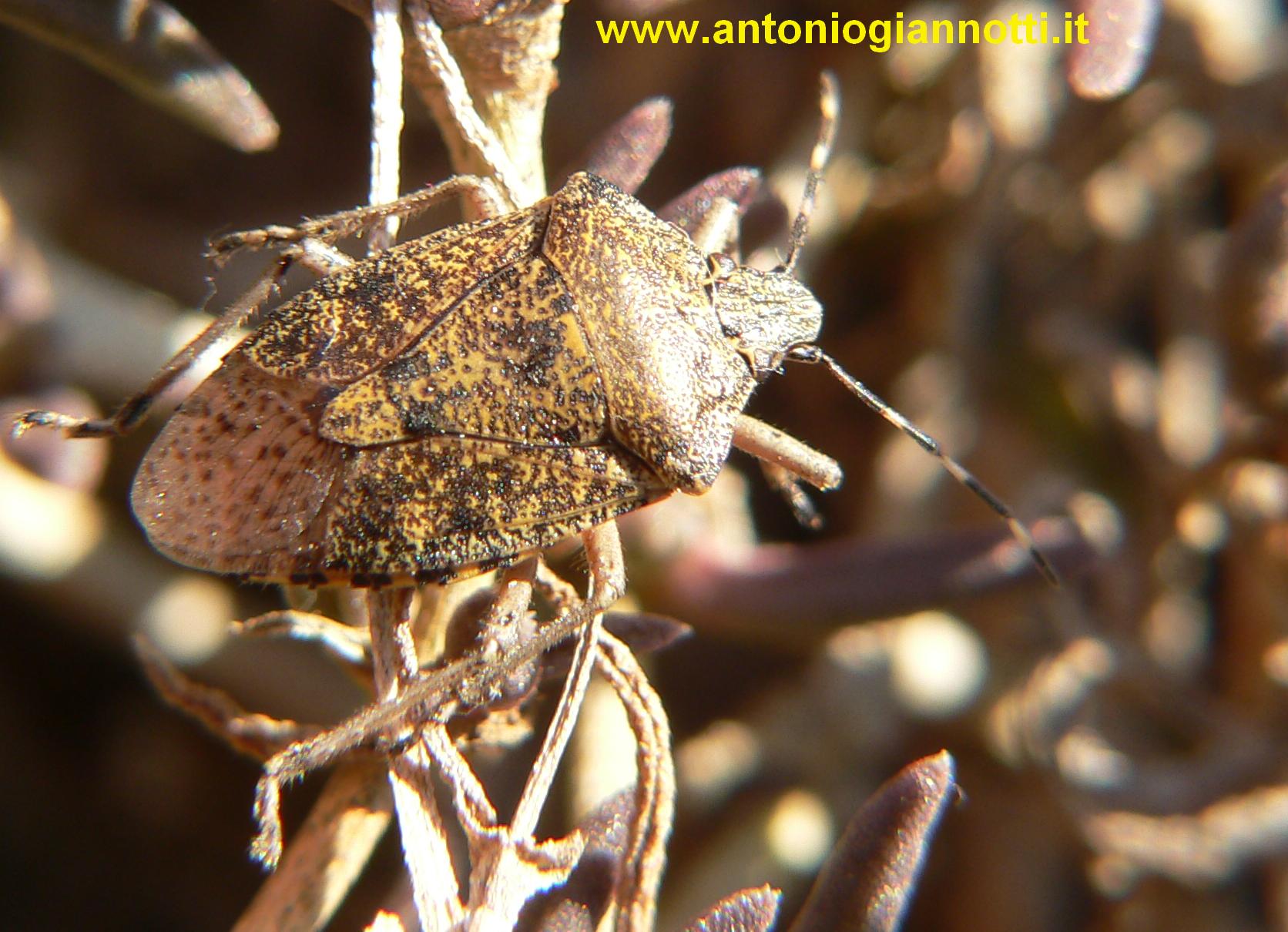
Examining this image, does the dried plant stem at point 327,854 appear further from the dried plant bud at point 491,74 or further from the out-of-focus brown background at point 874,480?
the dried plant bud at point 491,74

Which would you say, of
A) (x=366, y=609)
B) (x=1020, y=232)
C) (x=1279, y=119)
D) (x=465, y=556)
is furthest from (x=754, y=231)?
(x=1279, y=119)

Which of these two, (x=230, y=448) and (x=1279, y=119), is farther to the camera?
(x=1279, y=119)

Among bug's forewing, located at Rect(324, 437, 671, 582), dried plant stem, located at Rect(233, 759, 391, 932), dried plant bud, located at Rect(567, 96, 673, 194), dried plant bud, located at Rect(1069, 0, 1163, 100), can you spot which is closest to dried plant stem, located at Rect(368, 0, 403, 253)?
dried plant bud, located at Rect(567, 96, 673, 194)

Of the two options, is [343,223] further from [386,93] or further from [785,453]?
[785,453]

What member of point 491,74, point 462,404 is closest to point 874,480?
point 462,404

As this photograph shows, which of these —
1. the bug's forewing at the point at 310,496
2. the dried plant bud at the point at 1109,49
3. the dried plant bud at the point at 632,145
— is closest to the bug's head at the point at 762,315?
the dried plant bud at the point at 632,145

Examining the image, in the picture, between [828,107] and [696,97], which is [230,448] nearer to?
[828,107]
